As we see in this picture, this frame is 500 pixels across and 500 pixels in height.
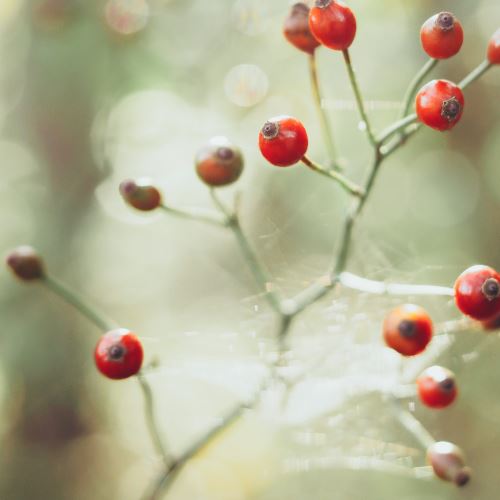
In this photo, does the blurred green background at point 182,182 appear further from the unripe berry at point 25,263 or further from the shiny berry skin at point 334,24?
the shiny berry skin at point 334,24

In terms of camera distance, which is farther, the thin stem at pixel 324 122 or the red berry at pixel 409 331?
the thin stem at pixel 324 122

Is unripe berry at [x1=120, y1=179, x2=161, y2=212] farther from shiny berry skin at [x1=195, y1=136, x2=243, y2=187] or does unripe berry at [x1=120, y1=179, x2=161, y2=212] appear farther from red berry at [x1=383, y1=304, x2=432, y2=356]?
red berry at [x1=383, y1=304, x2=432, y2=356]

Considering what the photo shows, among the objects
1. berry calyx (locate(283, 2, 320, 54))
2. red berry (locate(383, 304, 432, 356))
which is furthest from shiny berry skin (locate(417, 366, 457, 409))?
berry calyx (locate(283, 2, 320, 54))

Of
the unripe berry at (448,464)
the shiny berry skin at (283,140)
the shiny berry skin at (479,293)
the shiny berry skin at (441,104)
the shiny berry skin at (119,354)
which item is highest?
the shiny berry skin at (283,140)

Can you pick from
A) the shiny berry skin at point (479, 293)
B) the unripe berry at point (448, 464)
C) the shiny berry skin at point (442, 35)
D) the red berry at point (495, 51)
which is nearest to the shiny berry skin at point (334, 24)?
the shiny berry skin at point (442, 35)

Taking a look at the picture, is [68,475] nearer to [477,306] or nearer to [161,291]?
[161,291]
